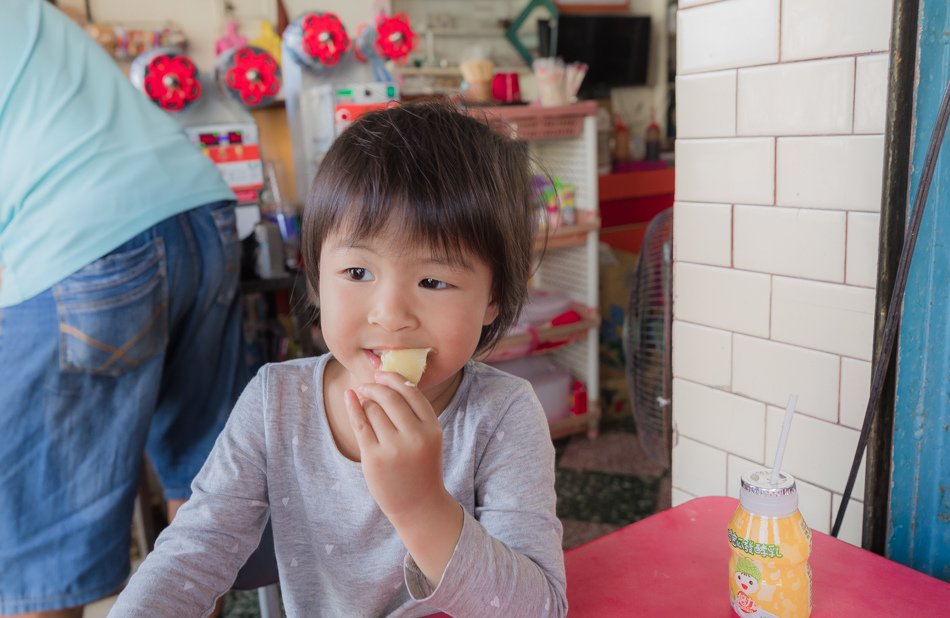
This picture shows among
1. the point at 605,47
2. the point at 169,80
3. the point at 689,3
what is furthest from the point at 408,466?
the point at 605,47

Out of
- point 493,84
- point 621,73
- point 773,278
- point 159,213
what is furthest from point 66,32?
point 621,73

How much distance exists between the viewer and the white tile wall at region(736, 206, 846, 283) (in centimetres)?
102

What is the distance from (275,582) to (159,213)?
2.67 feet

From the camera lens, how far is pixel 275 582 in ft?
3.37

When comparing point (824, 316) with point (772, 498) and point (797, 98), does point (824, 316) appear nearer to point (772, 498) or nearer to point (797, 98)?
point (797, 98)

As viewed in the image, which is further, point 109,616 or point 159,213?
point 159,213

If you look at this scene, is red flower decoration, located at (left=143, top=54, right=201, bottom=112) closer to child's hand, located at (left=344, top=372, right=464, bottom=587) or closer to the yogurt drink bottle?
child's hand, located at (left=344, top=372, right=464, bottom=587)

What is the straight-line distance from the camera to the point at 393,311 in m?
0.74

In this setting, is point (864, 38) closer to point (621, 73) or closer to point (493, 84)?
point (493, 84)

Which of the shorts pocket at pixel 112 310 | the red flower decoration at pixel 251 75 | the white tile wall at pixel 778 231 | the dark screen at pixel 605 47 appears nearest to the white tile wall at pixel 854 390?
the white tile wall at pixel 778 231

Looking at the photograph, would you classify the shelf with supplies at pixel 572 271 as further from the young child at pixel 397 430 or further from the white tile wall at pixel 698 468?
the young child at pixel 397 430

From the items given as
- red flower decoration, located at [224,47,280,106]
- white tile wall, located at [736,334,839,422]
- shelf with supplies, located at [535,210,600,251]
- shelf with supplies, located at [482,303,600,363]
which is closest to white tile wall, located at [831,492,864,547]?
white tile wall, located at [736,334,839,422]

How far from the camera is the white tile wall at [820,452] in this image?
1.04 metres

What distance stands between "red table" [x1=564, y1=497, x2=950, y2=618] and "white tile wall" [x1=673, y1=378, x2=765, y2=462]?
0.90ft
